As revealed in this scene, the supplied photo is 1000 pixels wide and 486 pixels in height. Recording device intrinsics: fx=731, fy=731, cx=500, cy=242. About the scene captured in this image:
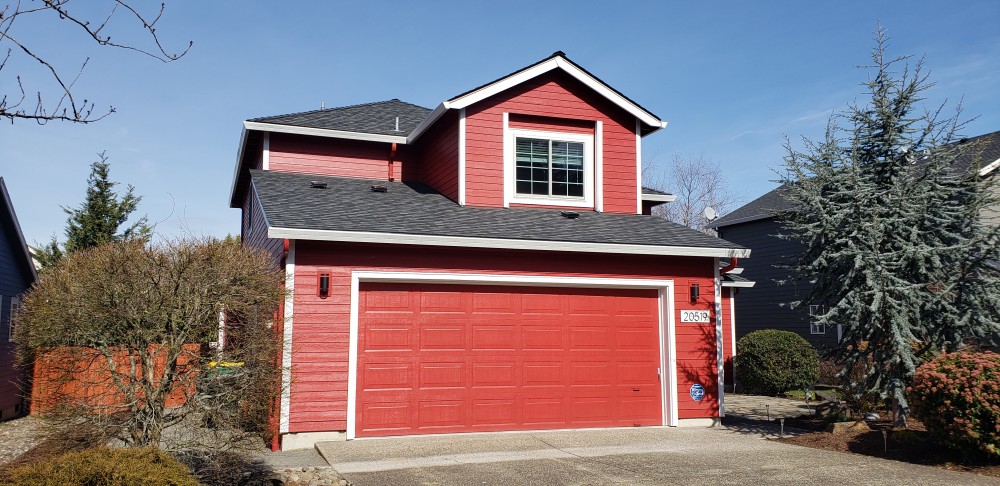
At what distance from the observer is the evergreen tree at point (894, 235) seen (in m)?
9.88

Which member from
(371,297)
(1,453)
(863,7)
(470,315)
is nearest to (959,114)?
(863,7)

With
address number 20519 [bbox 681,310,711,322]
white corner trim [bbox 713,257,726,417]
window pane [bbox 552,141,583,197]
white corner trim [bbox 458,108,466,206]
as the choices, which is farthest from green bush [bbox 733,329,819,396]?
white corner trim [bbox 458,108,466,206]

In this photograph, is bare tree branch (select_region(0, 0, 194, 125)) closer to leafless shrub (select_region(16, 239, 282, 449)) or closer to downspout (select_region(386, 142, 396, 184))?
leafless shrub (select_region(16, 239, 282, 449))

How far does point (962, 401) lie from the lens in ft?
27.0

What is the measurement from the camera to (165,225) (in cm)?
716

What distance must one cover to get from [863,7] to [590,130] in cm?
→ 589

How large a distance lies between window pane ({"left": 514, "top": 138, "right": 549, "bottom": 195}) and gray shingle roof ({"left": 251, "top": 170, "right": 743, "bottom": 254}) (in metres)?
0.51

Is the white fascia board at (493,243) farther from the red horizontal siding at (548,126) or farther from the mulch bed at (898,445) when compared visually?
the mulch bed at (898,445)

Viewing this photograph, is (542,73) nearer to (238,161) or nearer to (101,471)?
(238,161)

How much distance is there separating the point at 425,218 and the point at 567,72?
3951 millimetres

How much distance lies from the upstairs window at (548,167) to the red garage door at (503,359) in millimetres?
2364

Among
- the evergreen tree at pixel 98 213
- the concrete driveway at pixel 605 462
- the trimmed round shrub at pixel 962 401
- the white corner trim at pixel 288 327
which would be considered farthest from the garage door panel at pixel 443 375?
the evergreen tree at pixel 98 213

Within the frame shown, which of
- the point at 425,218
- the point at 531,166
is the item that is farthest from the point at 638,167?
the point at 425,218

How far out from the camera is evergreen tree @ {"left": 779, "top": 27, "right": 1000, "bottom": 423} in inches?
389
